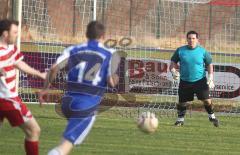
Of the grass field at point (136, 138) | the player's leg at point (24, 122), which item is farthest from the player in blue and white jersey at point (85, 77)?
the grass field at point (136, 138)

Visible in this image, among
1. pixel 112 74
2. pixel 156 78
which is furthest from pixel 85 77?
pixel 156 78

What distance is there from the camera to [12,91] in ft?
29.3

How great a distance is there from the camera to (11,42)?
906 centimetres

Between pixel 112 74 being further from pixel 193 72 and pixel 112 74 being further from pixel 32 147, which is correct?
pixel 193 72

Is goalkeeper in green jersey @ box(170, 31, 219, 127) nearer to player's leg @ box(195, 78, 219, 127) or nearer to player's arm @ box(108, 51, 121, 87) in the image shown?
player's leg @ box(195, 78, 219, 127)

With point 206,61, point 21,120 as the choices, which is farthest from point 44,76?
point 206,61

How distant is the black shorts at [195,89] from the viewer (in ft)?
48.9

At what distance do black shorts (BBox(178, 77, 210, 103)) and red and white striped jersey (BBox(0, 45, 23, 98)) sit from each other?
6488 millimetres

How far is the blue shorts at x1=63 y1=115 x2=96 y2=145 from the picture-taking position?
26.2 feet

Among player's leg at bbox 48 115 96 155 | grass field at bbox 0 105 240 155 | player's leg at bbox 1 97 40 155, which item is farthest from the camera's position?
grass field at bbox 0 105 240 155

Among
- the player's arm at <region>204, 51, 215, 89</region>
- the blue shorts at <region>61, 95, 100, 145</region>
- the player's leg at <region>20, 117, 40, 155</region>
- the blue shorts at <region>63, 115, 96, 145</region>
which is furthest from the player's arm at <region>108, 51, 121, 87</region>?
the player's arm at <region>204, 51, 215, 89</region>

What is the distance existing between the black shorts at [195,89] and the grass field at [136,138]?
1.98ft

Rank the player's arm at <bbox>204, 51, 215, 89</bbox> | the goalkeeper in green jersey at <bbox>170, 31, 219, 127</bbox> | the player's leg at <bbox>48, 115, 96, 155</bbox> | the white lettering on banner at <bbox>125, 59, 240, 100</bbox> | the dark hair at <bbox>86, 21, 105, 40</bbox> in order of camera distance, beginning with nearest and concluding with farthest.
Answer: the player's leg at <bbox>48, 115, 96, 155</bbox> < the dark hair at <bbox>86, 21, 105, 40</bbox> < the player's arm at <bbox>204, 51, 215, 89</bbox> < the goalkeeper in green jersey at <bbox>170, 31, 219, 127</bbox> < the white lettering on banner at <bbox>125, 59, 240, 100</bbox>

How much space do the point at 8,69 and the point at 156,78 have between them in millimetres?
10075
